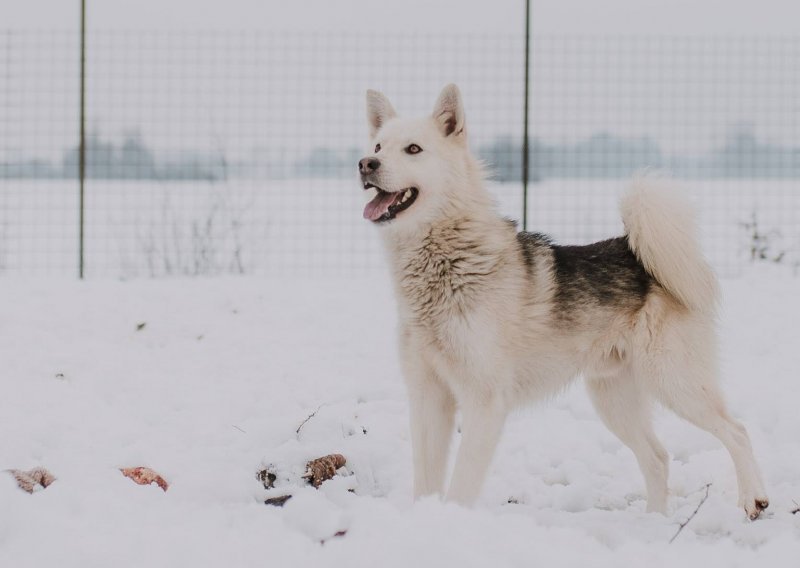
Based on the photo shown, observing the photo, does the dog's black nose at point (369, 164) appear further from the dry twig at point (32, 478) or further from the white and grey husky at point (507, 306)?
the dry twig at point (32, 478)

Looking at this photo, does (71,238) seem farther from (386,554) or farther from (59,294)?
(386,554)

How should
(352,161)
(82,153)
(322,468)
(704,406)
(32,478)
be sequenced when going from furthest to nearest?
(352,161) < (82,153) < (322,468) < (704,406) < (32,478)

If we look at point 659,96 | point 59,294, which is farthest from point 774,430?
Answer: point 59,294

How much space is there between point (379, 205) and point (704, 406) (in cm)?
172

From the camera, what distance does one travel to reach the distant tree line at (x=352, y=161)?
8.20m

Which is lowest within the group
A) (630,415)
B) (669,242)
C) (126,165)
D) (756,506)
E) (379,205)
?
(756,506)

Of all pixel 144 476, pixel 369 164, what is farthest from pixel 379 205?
pixel 144 476

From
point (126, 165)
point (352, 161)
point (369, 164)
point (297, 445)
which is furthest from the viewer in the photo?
point (126, 165)

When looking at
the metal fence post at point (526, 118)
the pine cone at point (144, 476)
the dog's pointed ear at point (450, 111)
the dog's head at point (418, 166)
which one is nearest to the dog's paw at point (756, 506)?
the dog's head at point (418, 166)

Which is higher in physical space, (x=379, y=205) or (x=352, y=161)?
(x=352, y=161)

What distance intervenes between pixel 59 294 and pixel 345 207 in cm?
276

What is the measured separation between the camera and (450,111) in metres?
4.11

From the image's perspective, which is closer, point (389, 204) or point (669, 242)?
point (389, 204)

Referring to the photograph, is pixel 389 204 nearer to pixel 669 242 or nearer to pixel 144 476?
pixel 669 242
